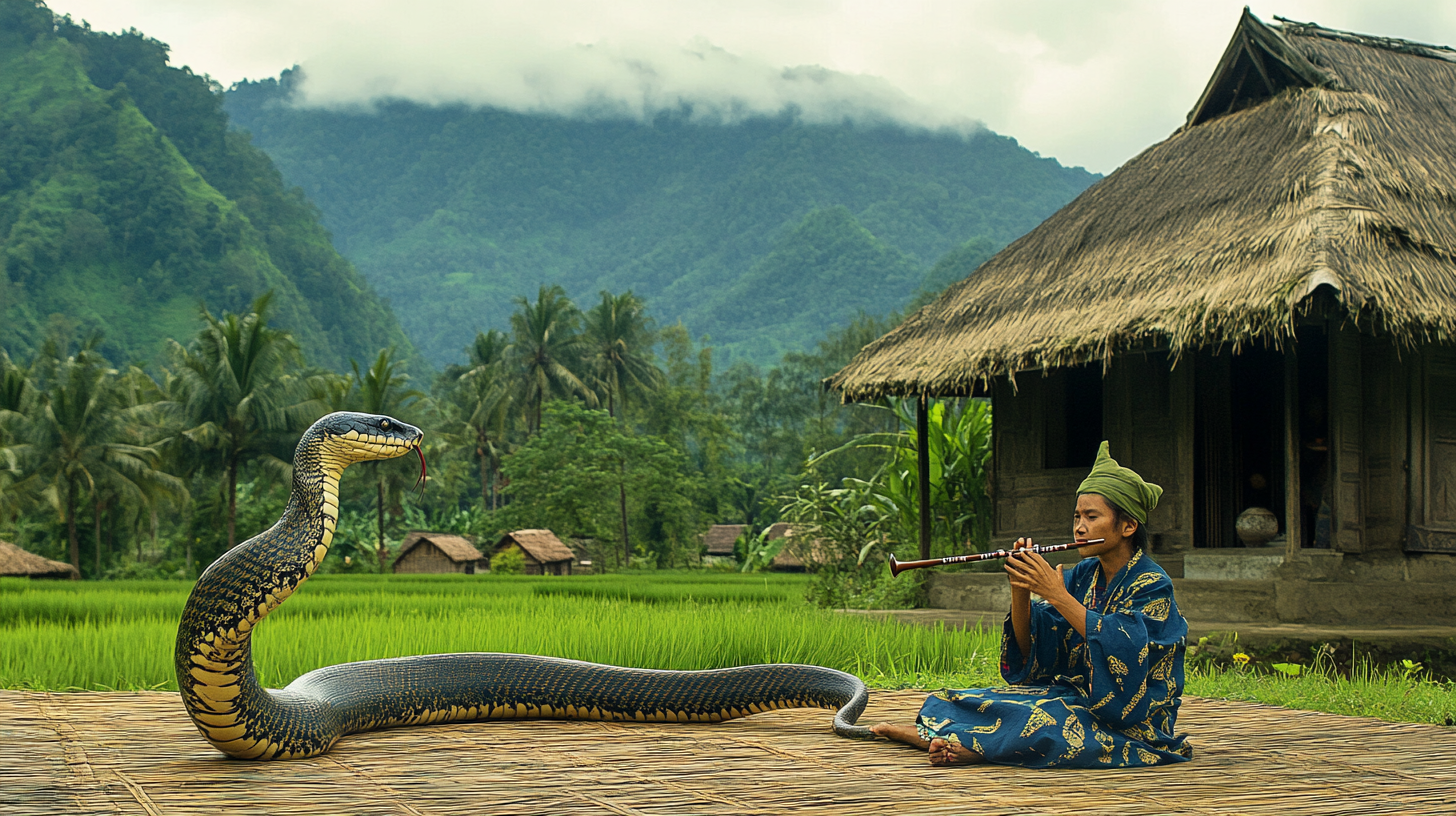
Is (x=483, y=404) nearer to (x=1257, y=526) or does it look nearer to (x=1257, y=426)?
(x=1257, y=426)

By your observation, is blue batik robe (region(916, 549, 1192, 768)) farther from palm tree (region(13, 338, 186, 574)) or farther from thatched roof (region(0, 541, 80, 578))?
palm tree (region(13, 338, 186, 574))

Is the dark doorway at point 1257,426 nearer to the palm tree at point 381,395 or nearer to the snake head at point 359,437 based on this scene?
the snake head at point 359,437

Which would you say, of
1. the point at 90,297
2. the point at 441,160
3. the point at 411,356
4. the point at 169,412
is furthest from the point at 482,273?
the point at 169,412

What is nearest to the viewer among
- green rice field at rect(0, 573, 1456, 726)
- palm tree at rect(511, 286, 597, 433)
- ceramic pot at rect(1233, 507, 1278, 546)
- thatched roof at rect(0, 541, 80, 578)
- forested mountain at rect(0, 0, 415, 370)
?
green rice field at rect(0, 573, 1456, 726)

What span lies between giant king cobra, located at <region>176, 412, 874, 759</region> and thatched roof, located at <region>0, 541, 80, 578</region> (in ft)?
74.4

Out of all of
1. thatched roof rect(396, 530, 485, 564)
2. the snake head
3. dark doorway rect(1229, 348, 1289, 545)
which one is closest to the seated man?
the snake head

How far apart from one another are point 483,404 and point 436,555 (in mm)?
10323

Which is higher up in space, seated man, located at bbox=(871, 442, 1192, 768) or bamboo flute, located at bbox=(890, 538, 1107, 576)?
bamboo flute, located at bbox=(890, 538, 1107, 576)

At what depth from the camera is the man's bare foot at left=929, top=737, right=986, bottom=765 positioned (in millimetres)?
3246

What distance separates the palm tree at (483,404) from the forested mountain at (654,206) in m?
49.4

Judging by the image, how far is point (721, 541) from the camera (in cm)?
4250

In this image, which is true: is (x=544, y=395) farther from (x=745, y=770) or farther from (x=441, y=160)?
(x=441, y=160)

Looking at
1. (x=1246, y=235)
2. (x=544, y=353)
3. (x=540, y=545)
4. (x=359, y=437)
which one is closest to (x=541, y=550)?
(x=540, y=545)

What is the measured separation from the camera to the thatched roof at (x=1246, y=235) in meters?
7.33
